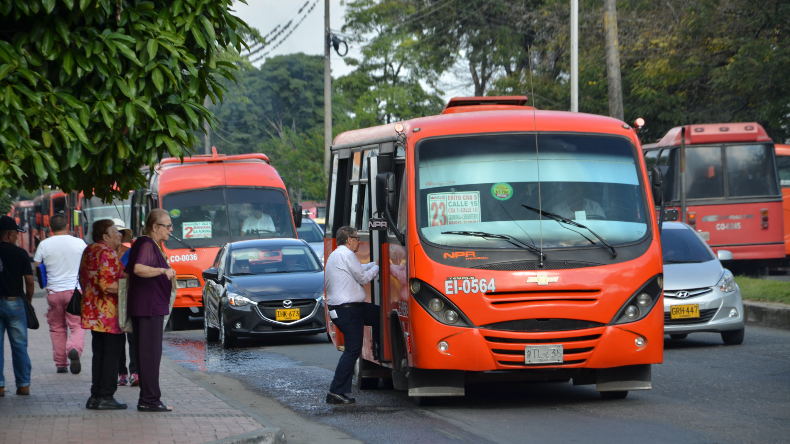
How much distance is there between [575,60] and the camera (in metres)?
25.0

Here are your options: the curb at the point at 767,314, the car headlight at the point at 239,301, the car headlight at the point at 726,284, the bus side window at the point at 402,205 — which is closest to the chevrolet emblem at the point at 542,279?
the bus side window at the point at 402,205

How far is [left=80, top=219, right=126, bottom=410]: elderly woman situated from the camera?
9.12 metres

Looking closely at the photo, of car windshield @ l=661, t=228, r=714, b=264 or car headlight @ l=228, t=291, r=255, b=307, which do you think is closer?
car windshield @ l=661, t=228, r=714, b=264

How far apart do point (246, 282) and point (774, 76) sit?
15.3m

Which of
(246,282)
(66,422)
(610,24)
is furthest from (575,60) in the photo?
(66,422)

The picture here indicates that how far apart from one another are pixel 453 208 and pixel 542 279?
101cm

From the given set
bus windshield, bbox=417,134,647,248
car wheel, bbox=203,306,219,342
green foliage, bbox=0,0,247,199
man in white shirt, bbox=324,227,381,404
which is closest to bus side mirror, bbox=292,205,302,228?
car wheel, bbox=203,306,219,342

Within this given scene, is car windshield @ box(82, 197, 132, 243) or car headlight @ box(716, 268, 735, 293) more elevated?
car windshield @ box(82, 197, 132, 243)

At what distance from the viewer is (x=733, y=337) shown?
13.5m

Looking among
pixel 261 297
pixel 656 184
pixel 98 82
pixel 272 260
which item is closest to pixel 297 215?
pixel 272 260

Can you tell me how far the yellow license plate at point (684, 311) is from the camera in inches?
512

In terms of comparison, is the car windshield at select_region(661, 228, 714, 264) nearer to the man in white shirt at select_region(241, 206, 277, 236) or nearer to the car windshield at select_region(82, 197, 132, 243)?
the man in white shirt at select_region(241, 206, 277, 236)

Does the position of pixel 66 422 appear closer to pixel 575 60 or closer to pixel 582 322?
pixel 582 322

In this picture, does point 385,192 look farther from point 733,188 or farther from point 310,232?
point 310,232
